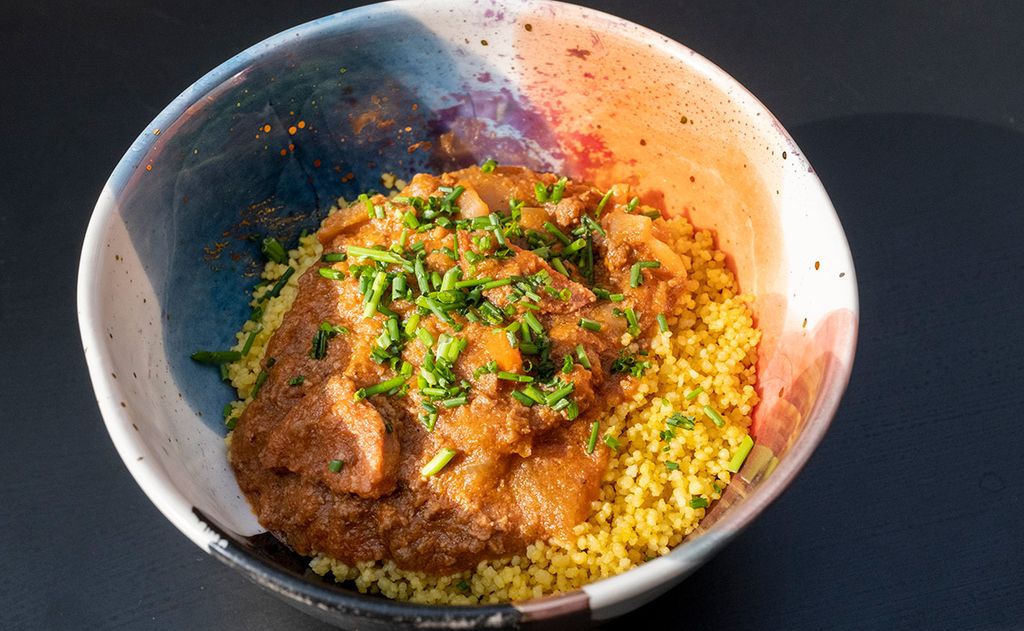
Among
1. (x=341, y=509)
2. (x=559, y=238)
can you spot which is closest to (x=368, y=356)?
(x=341, y=509)

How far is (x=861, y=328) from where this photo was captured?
3525 mm

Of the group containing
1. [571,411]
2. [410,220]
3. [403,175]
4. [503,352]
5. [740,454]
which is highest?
[410,220]

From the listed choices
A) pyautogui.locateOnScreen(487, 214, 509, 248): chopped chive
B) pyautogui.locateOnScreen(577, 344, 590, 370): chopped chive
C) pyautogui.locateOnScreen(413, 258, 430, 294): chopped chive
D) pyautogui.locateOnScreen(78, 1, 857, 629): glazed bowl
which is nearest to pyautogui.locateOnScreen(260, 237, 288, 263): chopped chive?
pyautogui.locateOnScreen(78, 1, 857, 629): glazed bowl

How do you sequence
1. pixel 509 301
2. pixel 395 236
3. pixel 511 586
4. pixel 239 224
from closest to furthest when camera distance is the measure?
pixel 511 586
pixel 509 301
pixel 395 236
pixel 239 224

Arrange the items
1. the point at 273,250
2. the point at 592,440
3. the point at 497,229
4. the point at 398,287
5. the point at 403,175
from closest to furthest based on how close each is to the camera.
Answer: the point at 592,440
the point at 398,287
the point at 497,229
the point at 273,250
the point at 403,175

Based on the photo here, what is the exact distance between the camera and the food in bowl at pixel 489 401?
262 centimetres

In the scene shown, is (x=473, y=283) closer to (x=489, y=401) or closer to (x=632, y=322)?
(x=489, y=401)

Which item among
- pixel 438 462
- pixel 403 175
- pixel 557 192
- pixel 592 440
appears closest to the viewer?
pixel 438 462

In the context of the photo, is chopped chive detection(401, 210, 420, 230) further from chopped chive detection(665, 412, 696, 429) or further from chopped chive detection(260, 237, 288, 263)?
chopped chive detection(665, 412, 696, 429)

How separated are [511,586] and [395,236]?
1.12 meters

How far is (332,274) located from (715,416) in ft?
4.06

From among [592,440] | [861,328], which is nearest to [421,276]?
[592,440]

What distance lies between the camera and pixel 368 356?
275cm

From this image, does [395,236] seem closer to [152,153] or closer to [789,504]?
[152,153]
